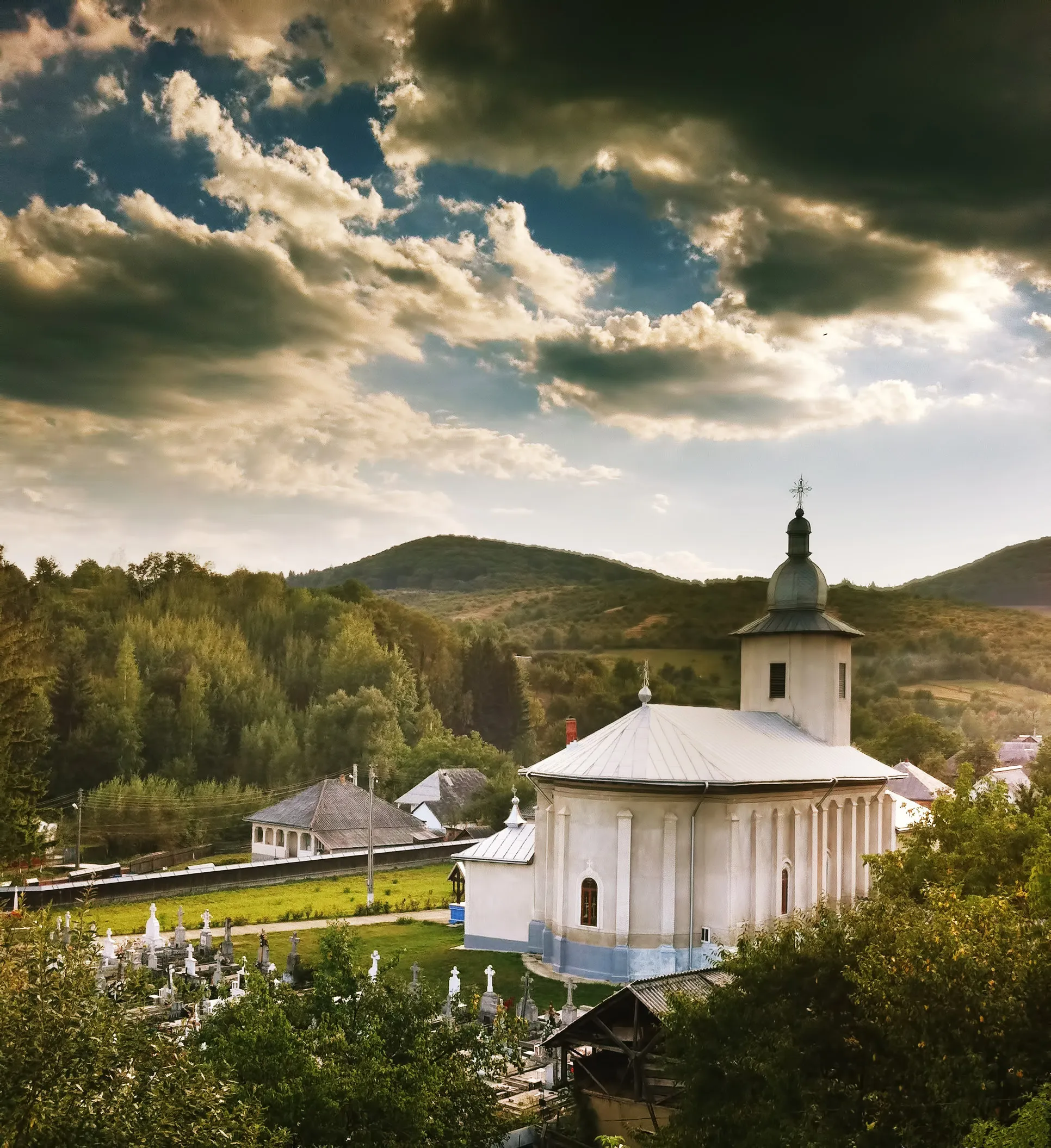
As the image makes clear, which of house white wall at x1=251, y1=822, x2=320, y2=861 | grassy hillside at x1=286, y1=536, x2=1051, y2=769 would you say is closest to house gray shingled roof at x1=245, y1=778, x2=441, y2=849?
house white wall at x1=251, y1=822, x2=320, y2=861

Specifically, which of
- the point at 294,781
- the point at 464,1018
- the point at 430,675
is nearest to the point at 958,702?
the point at 430,675

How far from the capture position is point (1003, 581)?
130 metres

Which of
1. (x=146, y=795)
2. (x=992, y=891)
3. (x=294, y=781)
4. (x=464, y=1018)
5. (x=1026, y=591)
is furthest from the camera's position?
(x=1026, y=591)

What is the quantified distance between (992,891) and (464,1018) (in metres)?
13.5

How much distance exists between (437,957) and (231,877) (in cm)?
1499

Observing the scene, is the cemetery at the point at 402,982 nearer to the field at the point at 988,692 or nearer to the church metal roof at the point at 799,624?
the church metal roof at the point at 799,624

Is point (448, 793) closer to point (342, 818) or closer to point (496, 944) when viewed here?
point (342, 818)

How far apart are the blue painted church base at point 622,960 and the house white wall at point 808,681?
11.2m

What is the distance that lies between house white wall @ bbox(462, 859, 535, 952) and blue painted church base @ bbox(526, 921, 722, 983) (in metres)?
2.38

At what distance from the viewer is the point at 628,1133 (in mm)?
16641

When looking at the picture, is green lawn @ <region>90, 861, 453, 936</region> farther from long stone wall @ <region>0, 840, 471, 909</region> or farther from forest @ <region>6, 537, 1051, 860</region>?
forest @ <region>6, 537, 1051, 860</region>

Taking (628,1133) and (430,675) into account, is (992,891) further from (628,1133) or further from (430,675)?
(430,675)

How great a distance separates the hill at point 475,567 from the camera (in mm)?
160250

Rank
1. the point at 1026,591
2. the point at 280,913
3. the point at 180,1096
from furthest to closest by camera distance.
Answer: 1. the point at 1026,591
2. the point at 280,913
3. the point at 180,1096
